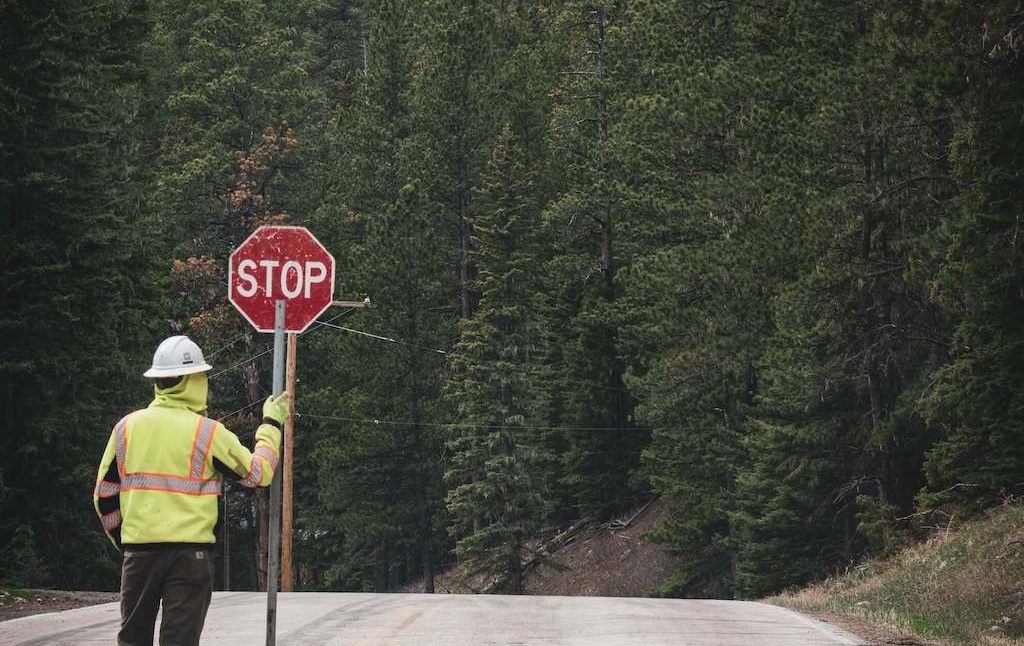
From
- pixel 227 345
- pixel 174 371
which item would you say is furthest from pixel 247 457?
pixel 227 345

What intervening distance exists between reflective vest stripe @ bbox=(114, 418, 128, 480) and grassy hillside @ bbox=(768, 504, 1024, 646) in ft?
24.9

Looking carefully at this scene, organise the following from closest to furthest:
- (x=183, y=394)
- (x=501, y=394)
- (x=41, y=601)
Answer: (x=183, y=394), (x=41, y=601), (x=501, y=394)

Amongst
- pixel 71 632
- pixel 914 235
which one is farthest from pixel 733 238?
pixel 71 632

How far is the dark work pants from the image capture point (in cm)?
666

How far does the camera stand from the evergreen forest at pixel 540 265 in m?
21.2

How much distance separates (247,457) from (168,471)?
38cm

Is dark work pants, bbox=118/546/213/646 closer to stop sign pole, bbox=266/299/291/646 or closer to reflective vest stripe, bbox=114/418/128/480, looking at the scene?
reflective vest stripe, bbox=114/418/128/480

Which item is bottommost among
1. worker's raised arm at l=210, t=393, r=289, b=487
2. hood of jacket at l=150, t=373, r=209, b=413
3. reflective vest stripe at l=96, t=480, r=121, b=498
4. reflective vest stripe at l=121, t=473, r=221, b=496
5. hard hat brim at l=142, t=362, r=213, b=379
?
reflective vest stripe at l=96, t=480, r=121, b=498

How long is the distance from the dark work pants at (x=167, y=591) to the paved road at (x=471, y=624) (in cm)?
447

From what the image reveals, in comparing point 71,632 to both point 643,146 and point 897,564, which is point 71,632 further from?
point 643,146

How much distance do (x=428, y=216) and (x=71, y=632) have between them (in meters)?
33.0

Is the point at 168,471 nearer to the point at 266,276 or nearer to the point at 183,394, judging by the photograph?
the point at 183,394

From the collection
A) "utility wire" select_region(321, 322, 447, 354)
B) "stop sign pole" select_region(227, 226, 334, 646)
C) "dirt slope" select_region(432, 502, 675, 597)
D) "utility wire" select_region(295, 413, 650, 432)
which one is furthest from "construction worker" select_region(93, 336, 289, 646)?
"utility wire" select_region(321, 322, 447, 354)

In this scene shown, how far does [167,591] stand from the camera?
6.70 m
